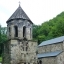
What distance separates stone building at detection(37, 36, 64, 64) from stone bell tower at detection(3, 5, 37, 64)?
60.0 feet

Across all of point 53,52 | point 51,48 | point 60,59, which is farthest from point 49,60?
point 51,48

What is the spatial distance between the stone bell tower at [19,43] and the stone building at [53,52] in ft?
60.0

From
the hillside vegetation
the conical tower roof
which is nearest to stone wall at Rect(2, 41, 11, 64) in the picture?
the conical tower roof

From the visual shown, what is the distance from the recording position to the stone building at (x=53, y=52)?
132ft

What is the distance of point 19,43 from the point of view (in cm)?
2173

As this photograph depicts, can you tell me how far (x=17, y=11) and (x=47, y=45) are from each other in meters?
27.0

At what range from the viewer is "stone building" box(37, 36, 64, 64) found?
40094 millimetres

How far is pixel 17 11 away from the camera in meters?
23.0

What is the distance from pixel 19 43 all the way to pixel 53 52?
24686 millimetres

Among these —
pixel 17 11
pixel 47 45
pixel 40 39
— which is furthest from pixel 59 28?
pixel 17 11

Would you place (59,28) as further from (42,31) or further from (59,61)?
(59,61)

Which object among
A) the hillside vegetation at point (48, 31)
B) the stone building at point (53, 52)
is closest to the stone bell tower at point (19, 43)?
the stone building at point (53, 52)

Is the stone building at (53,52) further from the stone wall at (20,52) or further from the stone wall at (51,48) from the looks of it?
the stone wall at (20,52)

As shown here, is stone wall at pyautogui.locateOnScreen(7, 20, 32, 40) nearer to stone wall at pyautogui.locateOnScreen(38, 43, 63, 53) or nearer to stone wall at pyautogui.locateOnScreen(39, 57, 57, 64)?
stone wall at pyautogui.locateOnScreen(39, 57, 57, 64)
